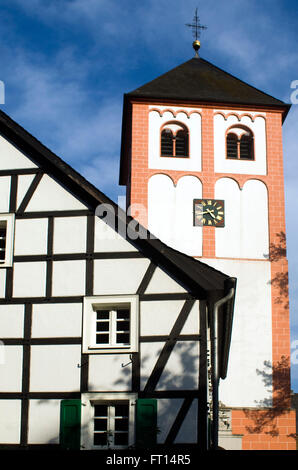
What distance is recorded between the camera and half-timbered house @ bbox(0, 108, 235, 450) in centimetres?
1133

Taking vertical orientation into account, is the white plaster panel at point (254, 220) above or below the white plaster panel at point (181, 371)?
above

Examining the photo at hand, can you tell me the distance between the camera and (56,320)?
471 inches

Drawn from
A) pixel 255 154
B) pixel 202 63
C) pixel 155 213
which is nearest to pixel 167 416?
pixel 155 213

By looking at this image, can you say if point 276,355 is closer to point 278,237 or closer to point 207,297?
point 278,237

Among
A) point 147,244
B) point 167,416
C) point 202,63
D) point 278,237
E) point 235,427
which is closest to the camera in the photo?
point 167,416

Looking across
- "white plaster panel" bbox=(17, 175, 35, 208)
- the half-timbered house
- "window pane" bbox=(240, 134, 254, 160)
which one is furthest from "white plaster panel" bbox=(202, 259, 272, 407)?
"white plaster panel" bbox=(17, 175, 35, 208)

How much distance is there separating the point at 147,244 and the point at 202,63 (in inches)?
833

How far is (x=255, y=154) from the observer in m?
27.9

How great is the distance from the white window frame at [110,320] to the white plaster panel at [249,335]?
12.6 metres

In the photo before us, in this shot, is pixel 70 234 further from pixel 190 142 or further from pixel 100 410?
pixel 190 142

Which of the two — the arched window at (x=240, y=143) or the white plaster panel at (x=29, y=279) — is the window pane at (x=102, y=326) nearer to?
the white plaster panel at (x=29, y=279)

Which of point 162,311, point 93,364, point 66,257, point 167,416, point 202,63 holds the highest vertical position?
point 202,63

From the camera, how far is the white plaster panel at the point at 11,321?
11961mm

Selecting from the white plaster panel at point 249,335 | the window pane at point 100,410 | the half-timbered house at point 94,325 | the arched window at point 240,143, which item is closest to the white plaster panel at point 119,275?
the half-timbered house at point 94,325
